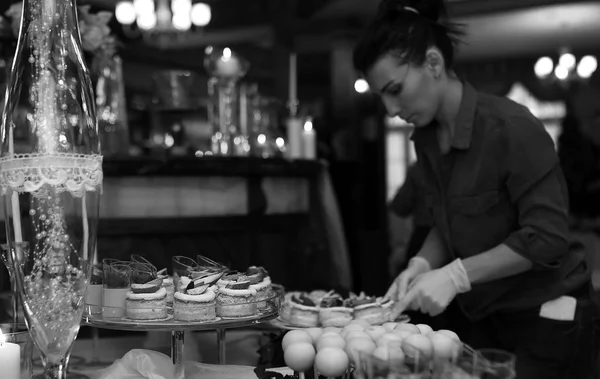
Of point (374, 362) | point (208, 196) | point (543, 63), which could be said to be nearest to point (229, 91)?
point (208, 196)

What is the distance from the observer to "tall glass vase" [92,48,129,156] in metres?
3.47

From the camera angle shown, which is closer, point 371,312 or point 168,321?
point 168,321

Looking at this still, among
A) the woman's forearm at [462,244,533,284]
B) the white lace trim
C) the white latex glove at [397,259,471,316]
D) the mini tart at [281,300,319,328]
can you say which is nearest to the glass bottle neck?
the white lace trim

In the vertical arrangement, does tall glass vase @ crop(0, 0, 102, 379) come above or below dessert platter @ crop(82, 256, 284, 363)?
above

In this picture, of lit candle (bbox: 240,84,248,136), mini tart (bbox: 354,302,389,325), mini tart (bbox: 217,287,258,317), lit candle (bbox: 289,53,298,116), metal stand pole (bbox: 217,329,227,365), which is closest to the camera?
mini tart (bbox: 217,287,258,317)

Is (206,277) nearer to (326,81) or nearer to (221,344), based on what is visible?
(221,344)

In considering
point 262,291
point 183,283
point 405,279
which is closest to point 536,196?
point 405,279

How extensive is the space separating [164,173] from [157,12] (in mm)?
2033

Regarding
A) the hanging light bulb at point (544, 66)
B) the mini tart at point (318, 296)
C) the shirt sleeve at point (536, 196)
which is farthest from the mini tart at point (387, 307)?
the hanging light bulb at point (544, 66)

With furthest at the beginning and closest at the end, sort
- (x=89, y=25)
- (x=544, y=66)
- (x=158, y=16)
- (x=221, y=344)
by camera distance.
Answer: (x=544, y=66), (x=158, y=16), (x=89, y=25), (x=221, y=344)

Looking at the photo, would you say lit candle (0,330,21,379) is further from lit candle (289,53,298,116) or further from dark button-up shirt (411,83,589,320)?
lit candle (289,53,298,116)

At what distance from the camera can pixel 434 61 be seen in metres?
1.82

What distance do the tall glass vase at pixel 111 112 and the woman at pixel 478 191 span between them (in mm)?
1874

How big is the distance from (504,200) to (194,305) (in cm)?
94
